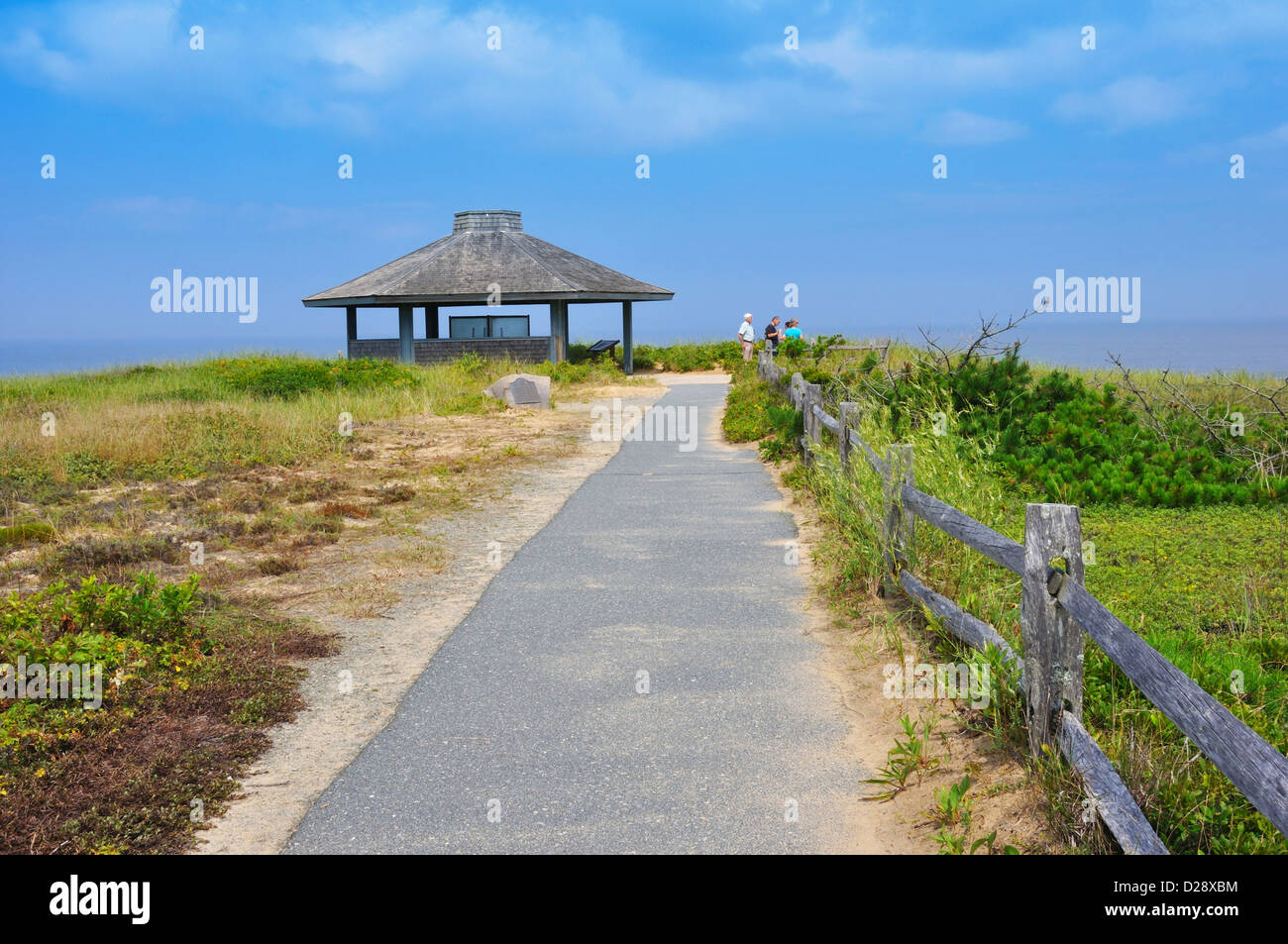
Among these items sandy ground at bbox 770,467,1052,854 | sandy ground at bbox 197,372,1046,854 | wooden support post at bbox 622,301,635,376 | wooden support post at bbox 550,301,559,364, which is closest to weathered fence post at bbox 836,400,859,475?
sandy ground at bbox 197,372,1046,854

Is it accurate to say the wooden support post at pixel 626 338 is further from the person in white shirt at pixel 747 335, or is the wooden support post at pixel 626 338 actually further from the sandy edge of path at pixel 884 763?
the sandy edge of path at pixel 884 763

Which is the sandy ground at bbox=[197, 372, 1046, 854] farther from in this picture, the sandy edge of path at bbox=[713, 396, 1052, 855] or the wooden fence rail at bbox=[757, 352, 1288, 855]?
the wooden fence rail at bbox=[757, 352, 1288, 855]

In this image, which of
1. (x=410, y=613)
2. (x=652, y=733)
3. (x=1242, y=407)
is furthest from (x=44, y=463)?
(x=1242, y=407)

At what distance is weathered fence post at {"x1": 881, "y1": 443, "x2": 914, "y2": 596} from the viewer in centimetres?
670

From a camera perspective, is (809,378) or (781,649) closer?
(781,649)

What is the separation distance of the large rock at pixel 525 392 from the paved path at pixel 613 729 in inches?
574

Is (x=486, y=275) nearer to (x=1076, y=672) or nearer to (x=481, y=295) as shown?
(x=481, y=295)

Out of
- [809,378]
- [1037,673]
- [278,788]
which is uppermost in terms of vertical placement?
[809,378]

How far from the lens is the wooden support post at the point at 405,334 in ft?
105

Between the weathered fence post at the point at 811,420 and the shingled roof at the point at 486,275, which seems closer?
Result: the weathered fence post at the point at 811,420

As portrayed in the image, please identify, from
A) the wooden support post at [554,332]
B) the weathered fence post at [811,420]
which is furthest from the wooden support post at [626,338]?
the weathered fence post at [811,420]

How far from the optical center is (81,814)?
4.07 meters

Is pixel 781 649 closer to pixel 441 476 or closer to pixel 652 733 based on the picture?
pixel 652 733
